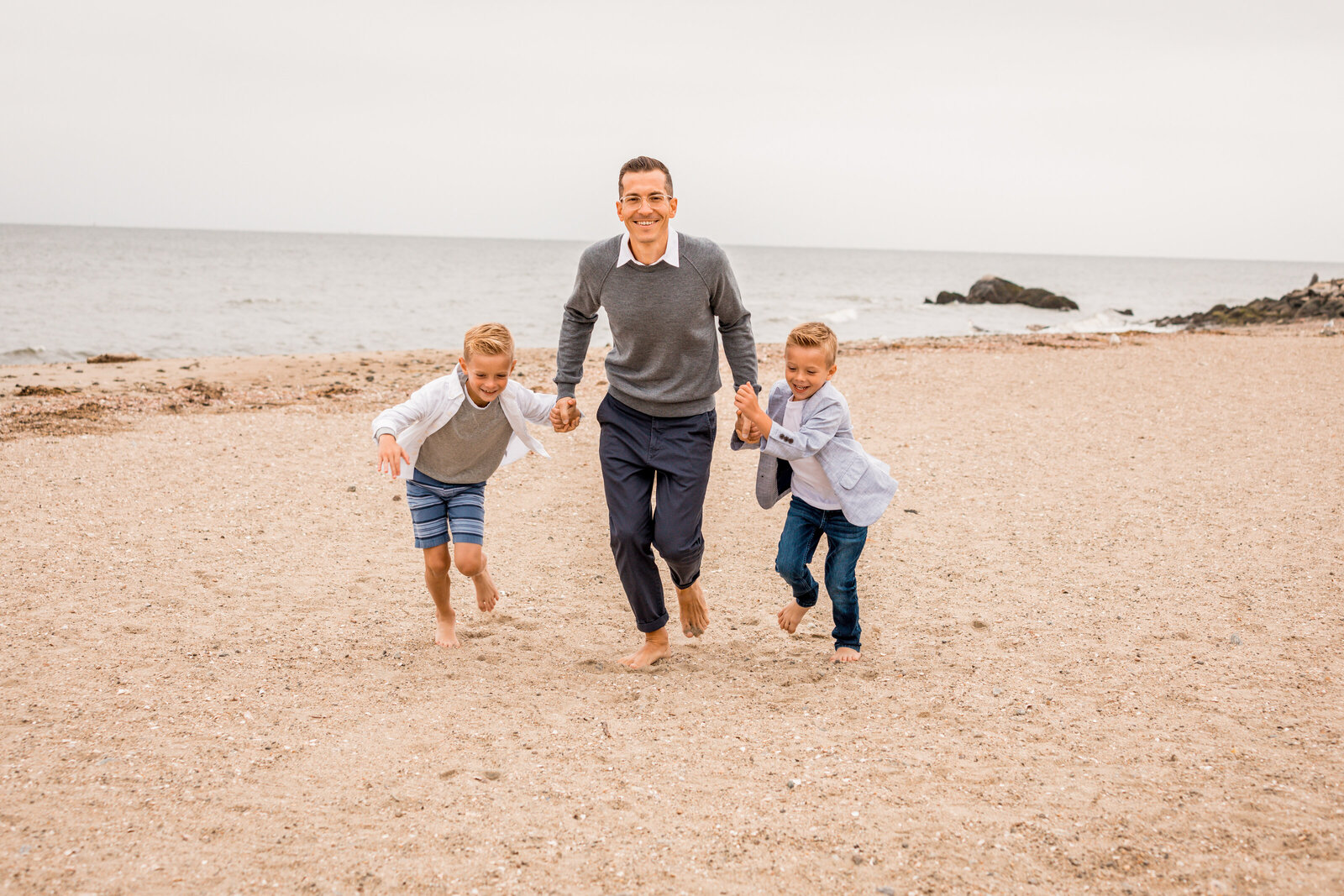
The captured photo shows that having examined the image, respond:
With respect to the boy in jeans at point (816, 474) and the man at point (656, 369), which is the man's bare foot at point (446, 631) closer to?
the man at point (656, 369)

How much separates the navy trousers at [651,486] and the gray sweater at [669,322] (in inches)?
3.2

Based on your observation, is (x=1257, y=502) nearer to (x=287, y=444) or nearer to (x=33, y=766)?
(x=33, y=766)

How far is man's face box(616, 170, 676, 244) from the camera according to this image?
3.88 meters

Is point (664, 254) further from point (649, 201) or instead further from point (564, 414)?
point (564, 414)

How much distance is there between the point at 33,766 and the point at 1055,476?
733 centimetres

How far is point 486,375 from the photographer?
14.0 feet

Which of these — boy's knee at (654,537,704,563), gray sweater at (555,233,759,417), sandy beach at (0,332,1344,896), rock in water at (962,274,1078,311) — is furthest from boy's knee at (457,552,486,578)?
rock in water at (962,274,1078,311)

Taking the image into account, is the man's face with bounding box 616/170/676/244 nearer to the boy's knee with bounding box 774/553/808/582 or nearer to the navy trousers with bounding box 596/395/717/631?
the navy trousers with bounding box 596/395/717/631

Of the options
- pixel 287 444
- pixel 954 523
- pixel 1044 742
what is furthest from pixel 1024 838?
pixel 287 444

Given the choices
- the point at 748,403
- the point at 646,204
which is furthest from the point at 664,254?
the point at 748,403

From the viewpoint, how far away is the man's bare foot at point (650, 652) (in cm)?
438

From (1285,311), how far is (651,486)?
101 feet

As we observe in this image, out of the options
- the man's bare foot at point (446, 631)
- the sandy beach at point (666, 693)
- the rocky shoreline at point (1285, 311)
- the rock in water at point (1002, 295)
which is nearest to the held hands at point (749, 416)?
the sandy beach at point (666, 693)

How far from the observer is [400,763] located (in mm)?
3365
